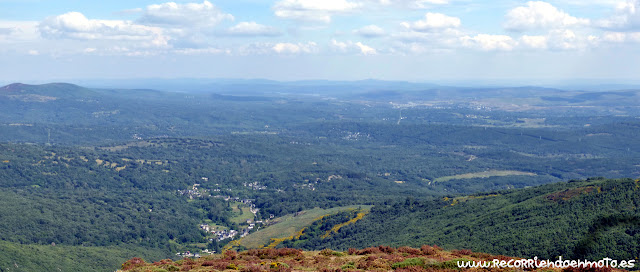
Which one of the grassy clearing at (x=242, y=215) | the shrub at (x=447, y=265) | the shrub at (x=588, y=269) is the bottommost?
the grassy clearing at (x=242, y=215)

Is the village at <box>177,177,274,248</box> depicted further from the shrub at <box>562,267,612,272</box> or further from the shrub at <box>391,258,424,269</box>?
the shrub at <box>562,267,612,272</box>

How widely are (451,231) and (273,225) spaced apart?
47.4 meters

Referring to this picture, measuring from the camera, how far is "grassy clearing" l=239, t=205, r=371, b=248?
93662 millimetres

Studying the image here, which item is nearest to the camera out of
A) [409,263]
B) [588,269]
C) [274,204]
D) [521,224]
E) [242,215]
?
[588,269]

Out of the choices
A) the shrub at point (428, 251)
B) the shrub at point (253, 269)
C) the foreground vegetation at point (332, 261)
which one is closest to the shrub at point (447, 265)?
the foreground vegetation at point (332, 261)

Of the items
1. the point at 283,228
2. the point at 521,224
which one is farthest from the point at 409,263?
the point at 283,228

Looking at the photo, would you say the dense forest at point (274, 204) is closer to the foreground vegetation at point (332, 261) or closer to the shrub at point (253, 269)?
the foreground vegetation at point (332, 261)

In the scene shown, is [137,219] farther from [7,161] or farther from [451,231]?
[451,231]

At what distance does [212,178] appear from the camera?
174000mm

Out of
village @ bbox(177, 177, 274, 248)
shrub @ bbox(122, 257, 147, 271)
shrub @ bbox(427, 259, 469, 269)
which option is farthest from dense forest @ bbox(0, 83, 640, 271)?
shrub @ bbox(122, 257, 147, 271)

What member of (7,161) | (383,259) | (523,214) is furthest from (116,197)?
(383,259)

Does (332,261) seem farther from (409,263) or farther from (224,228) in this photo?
(224,228)

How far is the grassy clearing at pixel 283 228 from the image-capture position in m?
93.7

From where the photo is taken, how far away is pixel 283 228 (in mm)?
101688
